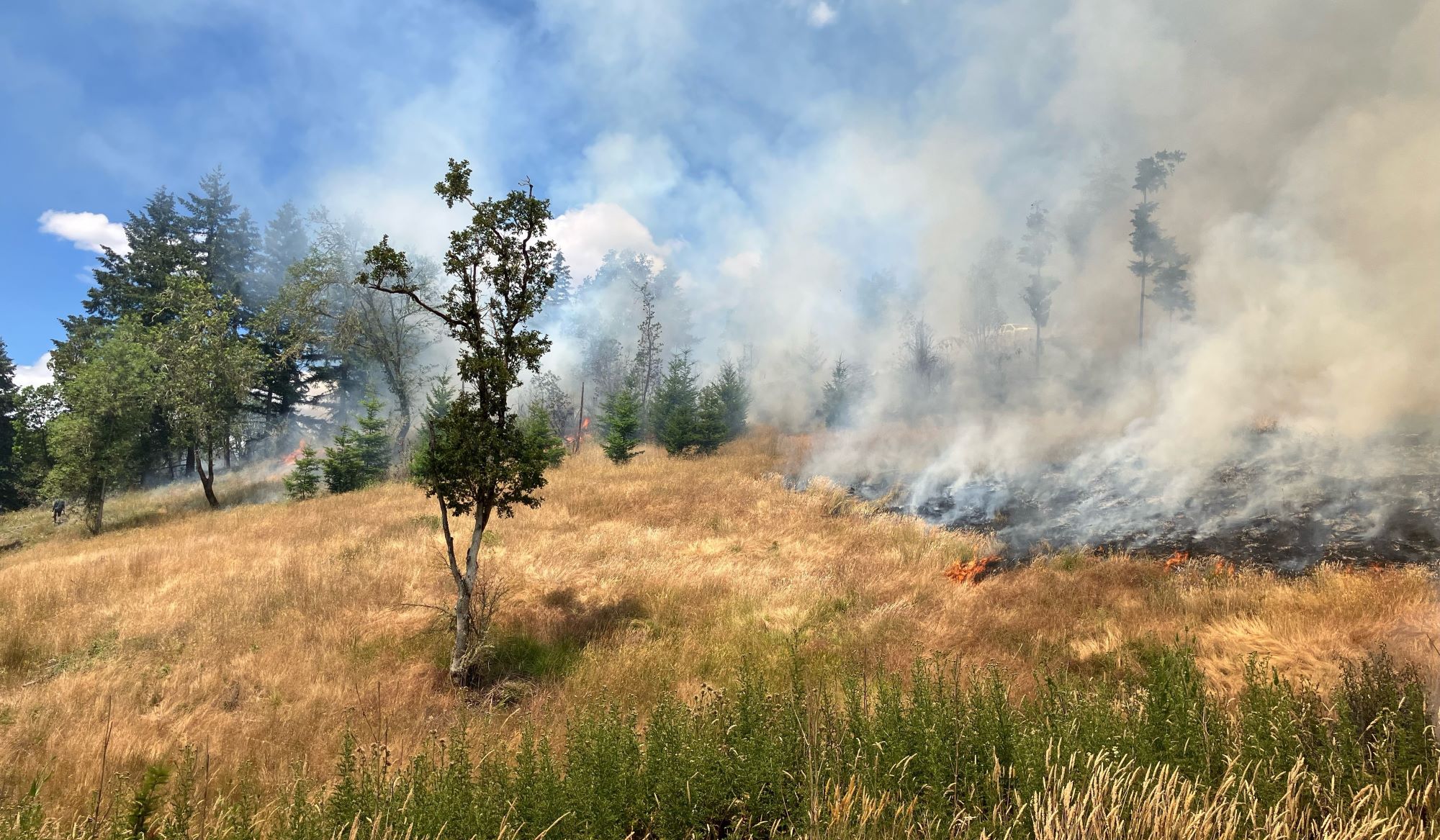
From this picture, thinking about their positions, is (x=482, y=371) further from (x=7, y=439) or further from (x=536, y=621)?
(x=7, y=439)

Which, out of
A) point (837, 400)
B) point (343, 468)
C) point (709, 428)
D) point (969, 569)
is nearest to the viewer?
point (969, 569)

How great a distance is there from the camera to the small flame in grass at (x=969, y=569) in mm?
10531

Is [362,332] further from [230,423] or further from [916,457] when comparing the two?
[916,457]

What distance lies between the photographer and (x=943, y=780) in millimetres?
3273

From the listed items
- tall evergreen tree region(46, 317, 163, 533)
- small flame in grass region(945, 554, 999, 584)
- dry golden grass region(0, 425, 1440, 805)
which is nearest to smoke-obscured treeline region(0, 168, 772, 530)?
tall evergreen tree region(46, 317, 163, 533)

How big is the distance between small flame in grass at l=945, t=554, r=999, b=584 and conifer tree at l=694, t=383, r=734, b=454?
572 inches

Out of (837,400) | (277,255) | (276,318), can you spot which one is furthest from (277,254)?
(837,400)

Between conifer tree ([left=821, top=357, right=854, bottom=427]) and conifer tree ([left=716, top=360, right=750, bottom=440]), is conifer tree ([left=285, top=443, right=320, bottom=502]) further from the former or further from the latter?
conifer tree ([left=821, top=357, right=854, bottom=427])

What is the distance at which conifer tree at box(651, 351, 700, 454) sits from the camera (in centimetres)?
2475

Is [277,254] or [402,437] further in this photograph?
[277,254]

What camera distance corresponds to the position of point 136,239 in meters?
33.1

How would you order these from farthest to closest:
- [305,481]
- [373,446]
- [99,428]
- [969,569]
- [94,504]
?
[373,446] → [305,481] → [94,504] → [99,428] → [969,569]

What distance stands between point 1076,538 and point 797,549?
591 centimetres

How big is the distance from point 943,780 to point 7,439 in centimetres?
4907
